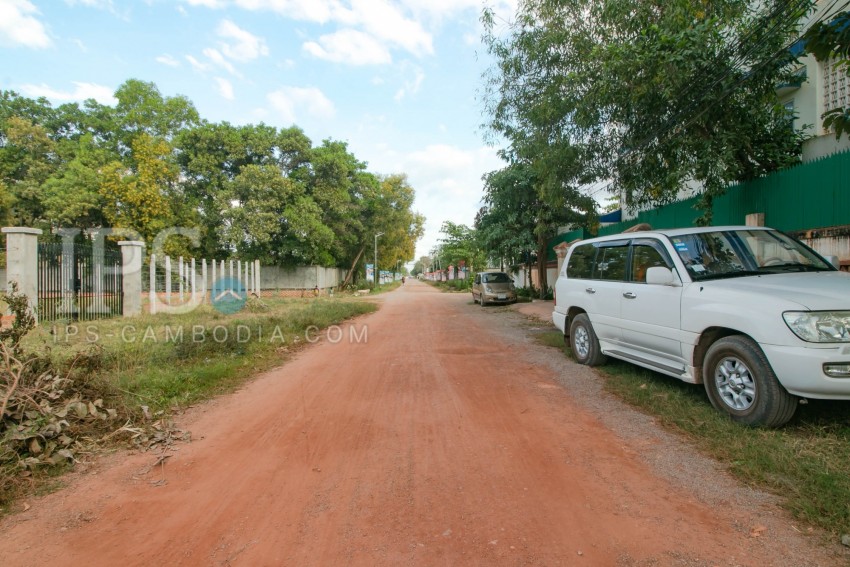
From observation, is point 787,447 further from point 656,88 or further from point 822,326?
point 656,88

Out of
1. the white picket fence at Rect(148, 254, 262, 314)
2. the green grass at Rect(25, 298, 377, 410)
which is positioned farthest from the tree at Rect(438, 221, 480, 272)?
the green grass at Rect(25, 298, 377, 410)

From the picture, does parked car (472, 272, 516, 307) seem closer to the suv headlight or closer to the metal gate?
the metal gate

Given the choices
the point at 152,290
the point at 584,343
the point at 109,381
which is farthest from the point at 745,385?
A: the point at 152,290

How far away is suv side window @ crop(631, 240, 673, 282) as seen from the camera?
17.2 feet

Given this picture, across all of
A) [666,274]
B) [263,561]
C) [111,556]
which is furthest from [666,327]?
[111,556]

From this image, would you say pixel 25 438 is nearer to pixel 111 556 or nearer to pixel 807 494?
pixel 111 556

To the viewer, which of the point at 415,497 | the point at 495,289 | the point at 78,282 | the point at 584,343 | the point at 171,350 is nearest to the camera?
the point at 415,497

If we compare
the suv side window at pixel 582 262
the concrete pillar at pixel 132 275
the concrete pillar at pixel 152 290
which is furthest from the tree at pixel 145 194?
the suv side window at pixel 582 262

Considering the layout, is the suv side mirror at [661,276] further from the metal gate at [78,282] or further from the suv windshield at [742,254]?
the metal gate at [78,282]

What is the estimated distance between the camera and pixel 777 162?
26.7 feet

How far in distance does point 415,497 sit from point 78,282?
12.4 m

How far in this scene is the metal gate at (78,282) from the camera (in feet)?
35.1

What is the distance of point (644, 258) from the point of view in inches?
218

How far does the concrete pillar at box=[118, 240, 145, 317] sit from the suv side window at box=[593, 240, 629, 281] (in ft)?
40.5
